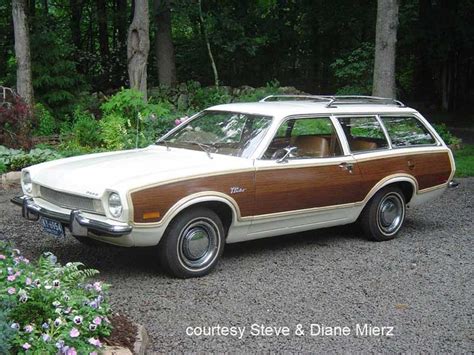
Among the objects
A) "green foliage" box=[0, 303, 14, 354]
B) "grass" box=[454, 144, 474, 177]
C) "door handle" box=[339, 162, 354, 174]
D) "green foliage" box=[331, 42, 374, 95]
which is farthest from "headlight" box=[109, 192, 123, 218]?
"green foliage" box=[331, 42, 374, 95]

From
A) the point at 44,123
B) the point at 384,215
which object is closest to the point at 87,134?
the point at 44,123

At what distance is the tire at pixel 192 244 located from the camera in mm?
5473

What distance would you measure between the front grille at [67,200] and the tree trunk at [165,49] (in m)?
14.2

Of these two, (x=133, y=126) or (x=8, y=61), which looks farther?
(x=8, y=61)

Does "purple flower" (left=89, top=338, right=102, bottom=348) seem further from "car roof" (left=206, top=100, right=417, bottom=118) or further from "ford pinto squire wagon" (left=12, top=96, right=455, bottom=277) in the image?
"car roof" (left=206, top=100, right=417, bottom=118)

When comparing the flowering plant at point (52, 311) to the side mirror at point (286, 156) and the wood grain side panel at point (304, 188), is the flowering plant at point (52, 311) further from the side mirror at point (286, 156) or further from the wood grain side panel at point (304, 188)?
the side mirror at point (286, 156)

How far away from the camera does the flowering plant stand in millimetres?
3525

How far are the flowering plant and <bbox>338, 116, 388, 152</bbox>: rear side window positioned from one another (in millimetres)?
3645

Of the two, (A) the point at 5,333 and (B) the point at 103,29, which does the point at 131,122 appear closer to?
(A) the point at 5,333

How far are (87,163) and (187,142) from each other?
1.14 m

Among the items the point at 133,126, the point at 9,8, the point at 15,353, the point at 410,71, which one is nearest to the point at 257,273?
the point at 15,353

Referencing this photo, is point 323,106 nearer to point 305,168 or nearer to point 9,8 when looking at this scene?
point 305,168

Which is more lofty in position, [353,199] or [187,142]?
[187,142]

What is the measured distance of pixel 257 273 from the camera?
232 inches
